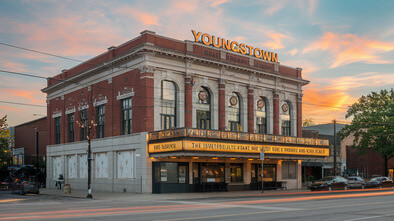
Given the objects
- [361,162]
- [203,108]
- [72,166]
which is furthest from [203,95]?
[361,162]

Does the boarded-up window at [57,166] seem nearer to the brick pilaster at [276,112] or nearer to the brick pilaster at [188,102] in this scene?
the brick pilaster at [188,102]

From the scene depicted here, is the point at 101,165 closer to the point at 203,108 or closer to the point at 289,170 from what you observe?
the point at 203,108

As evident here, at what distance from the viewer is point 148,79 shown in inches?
1485

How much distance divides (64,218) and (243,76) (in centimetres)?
3119

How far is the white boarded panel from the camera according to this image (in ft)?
174

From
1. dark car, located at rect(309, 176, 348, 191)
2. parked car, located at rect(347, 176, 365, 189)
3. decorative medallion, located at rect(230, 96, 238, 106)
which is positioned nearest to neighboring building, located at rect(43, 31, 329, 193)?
decorative medallion, located at rect(230, 96, 238, 106)

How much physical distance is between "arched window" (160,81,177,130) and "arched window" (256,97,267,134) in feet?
38.7

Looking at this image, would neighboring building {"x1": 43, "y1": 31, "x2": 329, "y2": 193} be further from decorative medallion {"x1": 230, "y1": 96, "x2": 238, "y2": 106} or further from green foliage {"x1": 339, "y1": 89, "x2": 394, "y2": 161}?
green foliage {"x1": 339, "y1": 89, "x2": 394, "y2": 161}

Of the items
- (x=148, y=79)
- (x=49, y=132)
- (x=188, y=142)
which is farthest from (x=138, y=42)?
(x=49, y=132)

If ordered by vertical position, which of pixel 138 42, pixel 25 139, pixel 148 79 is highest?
pixel 138 42

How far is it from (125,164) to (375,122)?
118 feet

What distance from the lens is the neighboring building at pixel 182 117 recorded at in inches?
1476

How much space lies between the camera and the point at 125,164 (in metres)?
40.4

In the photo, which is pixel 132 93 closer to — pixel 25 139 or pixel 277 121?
pixel 277 121
